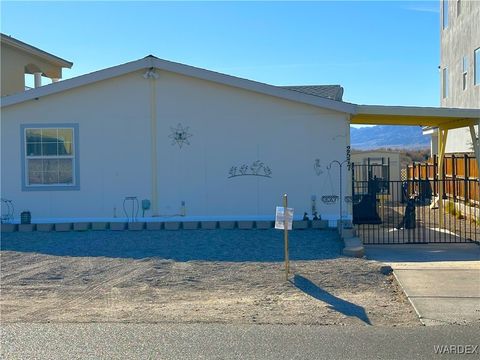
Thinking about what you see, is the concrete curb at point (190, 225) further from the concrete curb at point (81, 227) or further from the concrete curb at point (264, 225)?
the concrete curb at point (81, 227)

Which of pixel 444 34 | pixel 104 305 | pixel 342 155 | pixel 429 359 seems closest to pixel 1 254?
pixel 104 305

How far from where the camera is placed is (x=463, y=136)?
22062 mm

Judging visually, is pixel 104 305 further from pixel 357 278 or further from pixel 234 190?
pixel 234 190

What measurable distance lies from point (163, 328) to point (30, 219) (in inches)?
359

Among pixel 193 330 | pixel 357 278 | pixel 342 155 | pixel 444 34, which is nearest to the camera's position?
pixel 193 330

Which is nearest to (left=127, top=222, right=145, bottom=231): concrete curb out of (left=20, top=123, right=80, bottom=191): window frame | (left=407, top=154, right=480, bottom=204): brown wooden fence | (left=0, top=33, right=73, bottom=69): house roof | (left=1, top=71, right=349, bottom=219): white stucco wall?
(left=1, top=71, right=349, bottom=219): white stucco wall

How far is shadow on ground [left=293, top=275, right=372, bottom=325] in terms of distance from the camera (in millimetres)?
7883

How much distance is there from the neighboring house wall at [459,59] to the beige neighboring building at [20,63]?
1354 centimetres

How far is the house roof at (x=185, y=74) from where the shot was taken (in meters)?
14.9

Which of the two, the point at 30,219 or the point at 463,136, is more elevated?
the point at 463,136

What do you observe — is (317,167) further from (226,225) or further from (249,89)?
(226,225)

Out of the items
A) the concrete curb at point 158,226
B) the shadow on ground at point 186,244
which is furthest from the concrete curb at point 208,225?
the shadow on ground at point 186,244

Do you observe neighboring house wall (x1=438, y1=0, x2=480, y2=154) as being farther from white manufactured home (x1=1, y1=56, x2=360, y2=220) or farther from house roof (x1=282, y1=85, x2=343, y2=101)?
white manufactured home (x1=1, y1=56, x2=360, y2=220)

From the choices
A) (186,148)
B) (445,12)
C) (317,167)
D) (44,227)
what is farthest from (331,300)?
(445,12)
